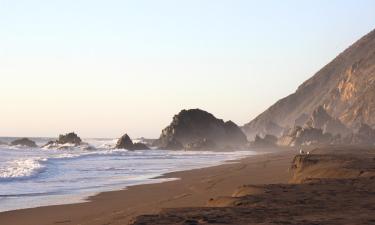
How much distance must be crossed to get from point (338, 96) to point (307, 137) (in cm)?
3758

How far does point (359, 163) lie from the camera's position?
18766 mm

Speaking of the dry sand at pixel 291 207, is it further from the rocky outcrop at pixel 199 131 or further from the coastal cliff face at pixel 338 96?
the rocky outcrop at pixel 199 131

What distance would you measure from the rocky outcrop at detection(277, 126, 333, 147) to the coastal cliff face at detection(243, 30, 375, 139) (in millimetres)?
10110

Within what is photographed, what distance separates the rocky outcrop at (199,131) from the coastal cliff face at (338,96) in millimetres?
16439

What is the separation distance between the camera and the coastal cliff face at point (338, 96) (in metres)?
90.9

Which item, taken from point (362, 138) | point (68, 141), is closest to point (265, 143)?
point (362, 138)

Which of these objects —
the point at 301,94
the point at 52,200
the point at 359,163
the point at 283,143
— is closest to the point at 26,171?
the point at 52,200

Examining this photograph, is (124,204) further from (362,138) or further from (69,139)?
(69,139)

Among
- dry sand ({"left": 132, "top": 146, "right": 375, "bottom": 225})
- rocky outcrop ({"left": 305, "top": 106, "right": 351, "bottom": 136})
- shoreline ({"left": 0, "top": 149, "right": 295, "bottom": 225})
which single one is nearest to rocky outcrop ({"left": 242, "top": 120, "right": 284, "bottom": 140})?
rocky outcrop ({"left": 305, "top": 106, "right": 351, "bottom": 136})

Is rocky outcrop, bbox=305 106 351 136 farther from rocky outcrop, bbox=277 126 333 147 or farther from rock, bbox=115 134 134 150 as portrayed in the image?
rock, bbox=115 134 134 150

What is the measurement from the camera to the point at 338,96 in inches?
4419

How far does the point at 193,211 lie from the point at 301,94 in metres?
155

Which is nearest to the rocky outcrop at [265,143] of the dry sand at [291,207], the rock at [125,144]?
the rock at [125,144]

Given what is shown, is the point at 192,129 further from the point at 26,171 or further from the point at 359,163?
the point at 359,163
